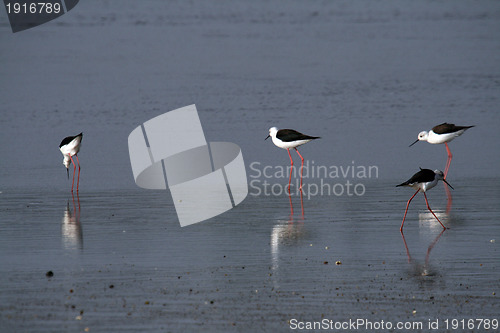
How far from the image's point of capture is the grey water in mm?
7199

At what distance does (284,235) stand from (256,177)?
13.7 ft

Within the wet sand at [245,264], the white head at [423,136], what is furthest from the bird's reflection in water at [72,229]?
the white head at [423,136]

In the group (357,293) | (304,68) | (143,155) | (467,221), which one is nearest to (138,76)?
(304,68)

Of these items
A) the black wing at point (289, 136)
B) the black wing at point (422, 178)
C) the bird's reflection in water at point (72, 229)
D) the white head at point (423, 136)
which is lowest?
the white head at point (423, 136)

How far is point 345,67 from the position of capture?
2523cm

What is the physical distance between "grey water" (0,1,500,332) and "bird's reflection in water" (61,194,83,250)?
0.03 metres

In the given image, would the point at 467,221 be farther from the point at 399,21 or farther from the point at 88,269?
the point at 399,21

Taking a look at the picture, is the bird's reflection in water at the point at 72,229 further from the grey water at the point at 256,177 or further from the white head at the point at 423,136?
the white head at the point at 423,136

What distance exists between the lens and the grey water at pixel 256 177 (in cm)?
720

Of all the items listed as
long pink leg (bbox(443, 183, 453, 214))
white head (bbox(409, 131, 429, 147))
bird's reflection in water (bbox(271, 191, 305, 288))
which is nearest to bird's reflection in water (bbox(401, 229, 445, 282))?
bird's reflection in water (bbox(271, 191, 305, 288))

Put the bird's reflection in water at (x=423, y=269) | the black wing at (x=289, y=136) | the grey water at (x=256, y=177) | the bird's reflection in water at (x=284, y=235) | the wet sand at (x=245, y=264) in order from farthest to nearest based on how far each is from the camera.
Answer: the black wing at (x=289, y=136), the bird's reflection in water at (x=284, y=235), the bird's reflection in water at (x=423, y=269), the grey water at (x=256, y=177), the wet sand at (x=245, y=264)

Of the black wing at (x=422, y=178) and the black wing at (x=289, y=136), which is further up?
the black wing at (x=422, y=178)

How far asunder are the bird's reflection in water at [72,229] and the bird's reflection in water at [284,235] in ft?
6.89

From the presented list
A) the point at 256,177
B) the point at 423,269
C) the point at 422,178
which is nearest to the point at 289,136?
the point at 256,177
